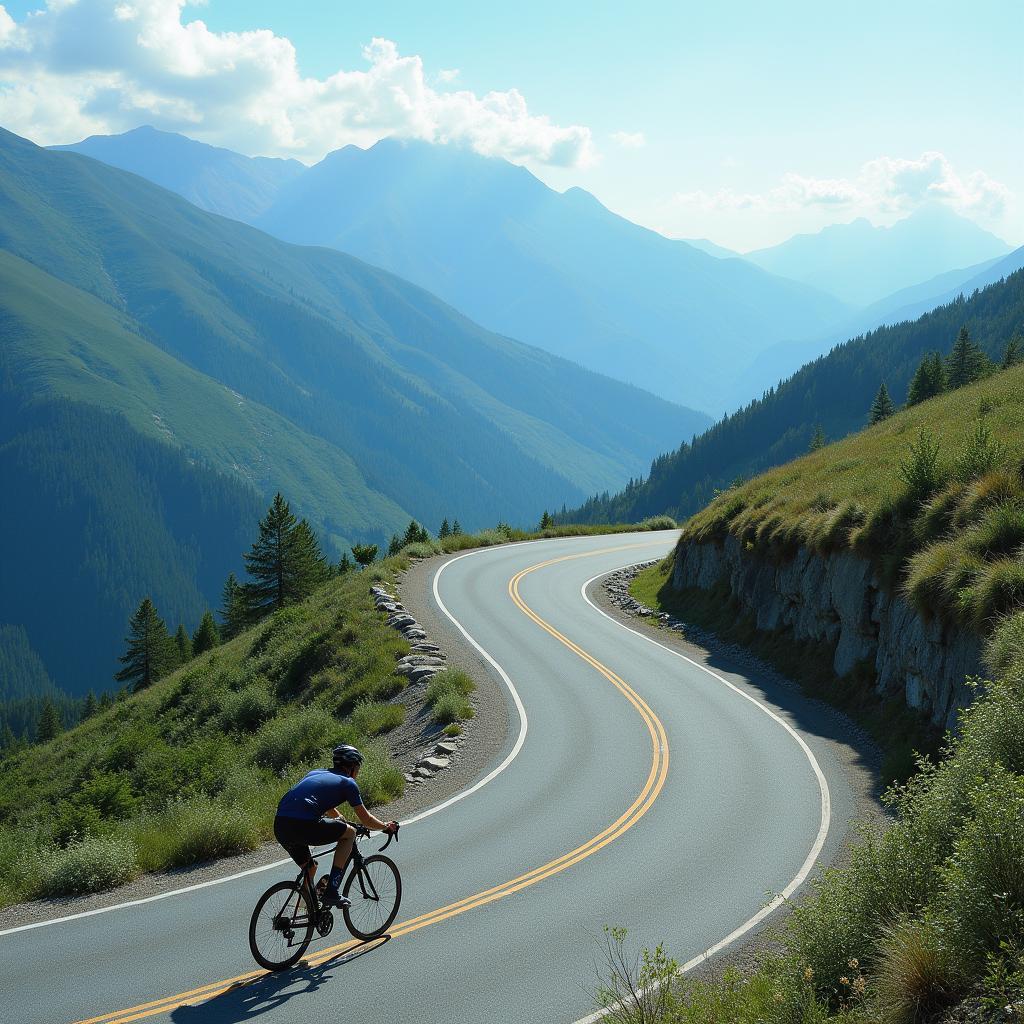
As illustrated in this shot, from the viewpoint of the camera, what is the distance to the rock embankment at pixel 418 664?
57.2ft

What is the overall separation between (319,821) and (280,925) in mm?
1301

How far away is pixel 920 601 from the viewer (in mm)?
17016

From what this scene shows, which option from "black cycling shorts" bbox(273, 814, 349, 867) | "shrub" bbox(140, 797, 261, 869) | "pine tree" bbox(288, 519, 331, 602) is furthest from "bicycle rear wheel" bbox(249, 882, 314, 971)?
"pine tree" bbox(288, 519, 331, 602)

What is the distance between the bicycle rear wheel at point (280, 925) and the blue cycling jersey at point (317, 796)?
89 centimetres

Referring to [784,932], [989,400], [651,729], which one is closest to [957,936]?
[784,932]

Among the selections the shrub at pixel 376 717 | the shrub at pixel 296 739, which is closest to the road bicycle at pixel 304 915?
the shrub at pixel 296 739

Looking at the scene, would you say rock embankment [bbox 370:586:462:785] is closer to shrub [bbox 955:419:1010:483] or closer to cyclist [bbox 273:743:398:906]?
cyclist [bbox 273:743:398:906]

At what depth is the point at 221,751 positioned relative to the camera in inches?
875

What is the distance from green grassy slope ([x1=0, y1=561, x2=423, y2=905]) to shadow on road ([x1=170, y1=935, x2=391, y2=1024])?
4.23 meters

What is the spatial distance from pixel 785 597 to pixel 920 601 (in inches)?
341

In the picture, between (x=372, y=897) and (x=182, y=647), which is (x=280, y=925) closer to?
(x=372, y=897)

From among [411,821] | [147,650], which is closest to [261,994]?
[411,821]

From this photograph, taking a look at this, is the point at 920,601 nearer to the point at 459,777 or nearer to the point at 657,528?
the point at 459,777

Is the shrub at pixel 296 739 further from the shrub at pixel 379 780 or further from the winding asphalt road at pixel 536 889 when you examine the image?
the winding asphalt road at pixel 536 889
